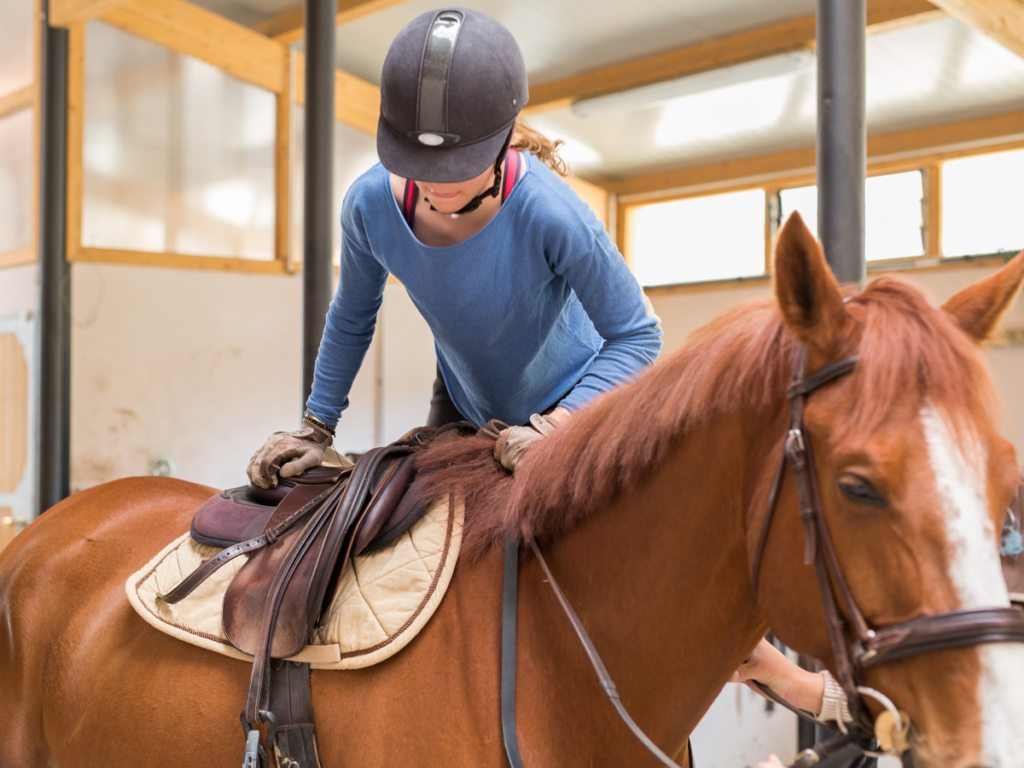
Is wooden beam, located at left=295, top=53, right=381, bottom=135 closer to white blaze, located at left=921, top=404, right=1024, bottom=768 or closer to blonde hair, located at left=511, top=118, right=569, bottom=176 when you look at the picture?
blonde hair, located at left=511, top=118, right=569, bottom=176

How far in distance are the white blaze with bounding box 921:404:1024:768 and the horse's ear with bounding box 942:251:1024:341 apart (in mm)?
215

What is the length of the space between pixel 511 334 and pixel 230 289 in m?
5.36

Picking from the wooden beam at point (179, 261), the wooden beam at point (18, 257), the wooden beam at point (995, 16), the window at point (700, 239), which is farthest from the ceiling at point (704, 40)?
the wooden beam at point (995, 16)

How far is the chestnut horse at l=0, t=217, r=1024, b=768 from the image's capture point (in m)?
0.80

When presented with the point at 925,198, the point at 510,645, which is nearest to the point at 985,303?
the point at 510,645

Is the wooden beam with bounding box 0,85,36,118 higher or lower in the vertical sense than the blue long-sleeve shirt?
higher

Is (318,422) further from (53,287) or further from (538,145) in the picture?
(53,287)

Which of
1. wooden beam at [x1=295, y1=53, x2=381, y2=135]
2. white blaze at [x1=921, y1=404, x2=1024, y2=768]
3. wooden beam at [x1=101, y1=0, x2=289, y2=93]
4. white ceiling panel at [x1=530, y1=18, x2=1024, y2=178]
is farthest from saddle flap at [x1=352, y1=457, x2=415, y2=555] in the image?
white ceiling panel at [x1=530, y1=18, x2=1024, y2=178]

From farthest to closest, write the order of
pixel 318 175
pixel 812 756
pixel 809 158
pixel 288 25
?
pixel 809 158 < pixel 288 25 < pixel 318 175 < pixel 812 756

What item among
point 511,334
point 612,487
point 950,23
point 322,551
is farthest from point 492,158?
point 950,23

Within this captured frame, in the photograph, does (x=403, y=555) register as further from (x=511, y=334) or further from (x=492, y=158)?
(x=492, y=158)

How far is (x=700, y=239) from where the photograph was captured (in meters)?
9.72

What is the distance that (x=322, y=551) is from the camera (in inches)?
49.3

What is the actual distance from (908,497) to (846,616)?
0.16m
